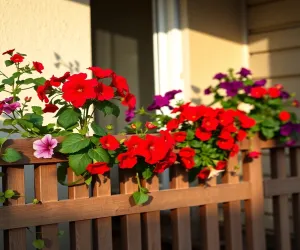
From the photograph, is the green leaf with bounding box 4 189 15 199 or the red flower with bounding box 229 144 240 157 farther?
the red flower with bounding box 229 144 240 157

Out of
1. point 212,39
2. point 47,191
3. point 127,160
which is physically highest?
point 212,39

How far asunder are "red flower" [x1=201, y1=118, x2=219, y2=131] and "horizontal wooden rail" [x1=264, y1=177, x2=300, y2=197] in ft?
2.06

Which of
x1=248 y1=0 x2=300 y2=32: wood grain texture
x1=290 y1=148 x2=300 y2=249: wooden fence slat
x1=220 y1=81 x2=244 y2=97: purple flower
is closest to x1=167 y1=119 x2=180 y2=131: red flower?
x1=220 y1=81 x2=244 y2=97: purple flower

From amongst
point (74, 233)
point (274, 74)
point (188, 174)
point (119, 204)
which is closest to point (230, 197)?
point (188, 174)

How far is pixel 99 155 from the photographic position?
2.32 metres

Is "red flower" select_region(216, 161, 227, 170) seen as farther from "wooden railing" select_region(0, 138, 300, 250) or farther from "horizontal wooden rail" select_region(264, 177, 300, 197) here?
"horizontal wooden rail" select_region(264, 177, 300, 197)

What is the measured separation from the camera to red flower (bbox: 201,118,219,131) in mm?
2793

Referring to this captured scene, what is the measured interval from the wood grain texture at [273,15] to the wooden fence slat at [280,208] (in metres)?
1.29

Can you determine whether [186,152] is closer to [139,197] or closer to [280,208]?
[139,197]

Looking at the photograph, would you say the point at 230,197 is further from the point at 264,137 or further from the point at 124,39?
the point at 124,39

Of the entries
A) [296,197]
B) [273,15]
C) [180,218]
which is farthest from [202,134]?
[273,15]

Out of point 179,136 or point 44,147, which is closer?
point 44,147

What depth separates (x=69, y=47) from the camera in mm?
3098

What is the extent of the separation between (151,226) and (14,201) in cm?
72
